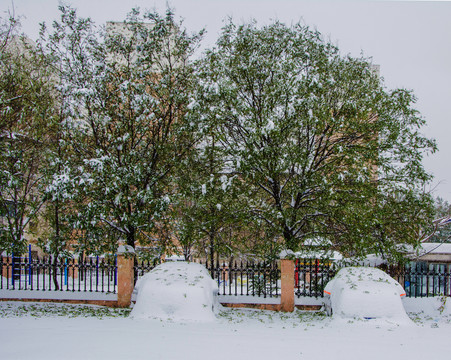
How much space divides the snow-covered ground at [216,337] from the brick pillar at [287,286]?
2.63ft

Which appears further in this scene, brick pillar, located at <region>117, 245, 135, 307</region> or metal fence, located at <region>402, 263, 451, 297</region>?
brick pillar, located at <region>117, 245, 135, 307</region>

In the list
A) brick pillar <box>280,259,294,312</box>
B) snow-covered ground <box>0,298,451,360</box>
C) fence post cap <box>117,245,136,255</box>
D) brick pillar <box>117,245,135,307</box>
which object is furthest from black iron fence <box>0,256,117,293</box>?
brick pillar <box>280,259,294,312</box>

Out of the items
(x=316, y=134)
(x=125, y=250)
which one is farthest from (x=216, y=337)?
(x=316, y=134)

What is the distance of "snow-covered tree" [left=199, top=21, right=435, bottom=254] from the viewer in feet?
39.5

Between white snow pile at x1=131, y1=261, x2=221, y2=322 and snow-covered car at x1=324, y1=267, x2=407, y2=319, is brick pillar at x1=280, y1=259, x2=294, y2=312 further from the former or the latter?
white snow pile at x1=131, y1=261, x2=221, y2=322

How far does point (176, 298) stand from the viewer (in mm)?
10117

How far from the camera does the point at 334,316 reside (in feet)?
34.0

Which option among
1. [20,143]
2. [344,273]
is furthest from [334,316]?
[20,143]

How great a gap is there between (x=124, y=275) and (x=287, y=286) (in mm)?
4948

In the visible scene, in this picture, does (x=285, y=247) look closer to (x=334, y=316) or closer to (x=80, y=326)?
(x=334, y=316)

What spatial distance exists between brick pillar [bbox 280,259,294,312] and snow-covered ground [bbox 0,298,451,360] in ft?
2.63

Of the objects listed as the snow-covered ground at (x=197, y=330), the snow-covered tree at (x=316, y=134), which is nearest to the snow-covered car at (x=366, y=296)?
the snow-covered ground at (x=197, y=330)

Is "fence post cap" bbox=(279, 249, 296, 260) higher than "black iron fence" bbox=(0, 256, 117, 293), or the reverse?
"fence post cap" bbox=(279, 249, 296, 260)

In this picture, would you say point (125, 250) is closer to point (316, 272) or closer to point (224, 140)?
point (224, 140)
